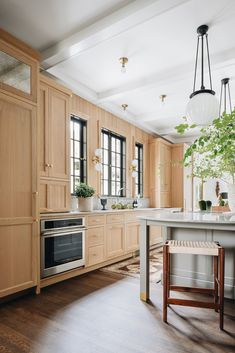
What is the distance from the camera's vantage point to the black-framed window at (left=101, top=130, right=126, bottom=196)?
500 cm

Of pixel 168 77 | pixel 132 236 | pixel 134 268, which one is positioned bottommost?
A: pixel 134 268

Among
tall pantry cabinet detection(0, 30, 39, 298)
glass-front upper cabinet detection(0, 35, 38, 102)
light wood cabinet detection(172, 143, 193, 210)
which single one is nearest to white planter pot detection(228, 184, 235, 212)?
tall pantry cabinet detection(0, 30, 39, 298)

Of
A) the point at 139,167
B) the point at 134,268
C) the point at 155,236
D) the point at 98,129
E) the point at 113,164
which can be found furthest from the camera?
the point at 139,167

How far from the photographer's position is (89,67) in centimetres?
357

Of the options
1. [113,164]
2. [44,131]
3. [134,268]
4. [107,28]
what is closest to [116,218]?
[134,268]

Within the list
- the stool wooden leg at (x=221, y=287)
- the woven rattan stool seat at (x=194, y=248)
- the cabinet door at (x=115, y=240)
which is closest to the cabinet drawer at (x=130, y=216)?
the cabinet door at (x=115, y=240)

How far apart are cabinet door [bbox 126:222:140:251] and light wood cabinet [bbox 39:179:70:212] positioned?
1422 mm

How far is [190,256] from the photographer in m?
2.89

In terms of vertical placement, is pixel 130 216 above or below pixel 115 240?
above

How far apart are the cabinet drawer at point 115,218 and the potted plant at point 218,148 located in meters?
1.62

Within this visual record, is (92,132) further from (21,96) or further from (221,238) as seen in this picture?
(221,238)

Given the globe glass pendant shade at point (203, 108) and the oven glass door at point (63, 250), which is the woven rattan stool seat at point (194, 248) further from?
the oven glass door at point (63, 250)

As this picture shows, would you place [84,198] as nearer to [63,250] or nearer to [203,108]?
[63,250]

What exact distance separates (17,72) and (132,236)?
10.3 feet
